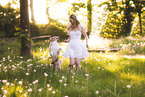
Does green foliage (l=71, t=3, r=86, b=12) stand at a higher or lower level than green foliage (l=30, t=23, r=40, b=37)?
higher

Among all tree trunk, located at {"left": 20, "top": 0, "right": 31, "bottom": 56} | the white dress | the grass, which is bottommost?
the grass

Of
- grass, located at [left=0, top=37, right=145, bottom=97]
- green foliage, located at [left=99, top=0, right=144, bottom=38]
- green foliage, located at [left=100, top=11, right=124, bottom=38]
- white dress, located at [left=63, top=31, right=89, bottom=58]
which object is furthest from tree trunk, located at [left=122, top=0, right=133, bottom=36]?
white dress, located at [left=63, top=31, right=89, bottom=58]

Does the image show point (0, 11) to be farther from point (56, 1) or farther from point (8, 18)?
point (56, 1)

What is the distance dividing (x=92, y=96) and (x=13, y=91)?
177cm

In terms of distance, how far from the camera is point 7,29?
51.6ft

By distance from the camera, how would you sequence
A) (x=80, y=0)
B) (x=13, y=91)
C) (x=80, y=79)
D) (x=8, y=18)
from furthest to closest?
(x=80, y=0) < (x=8, y=18) < (x=80, y=79) < (x=13, y=91)

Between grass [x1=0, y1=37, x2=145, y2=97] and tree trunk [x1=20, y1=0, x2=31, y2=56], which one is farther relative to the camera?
tree trunk [x1=20, y1=0, x2=31, y2=56]

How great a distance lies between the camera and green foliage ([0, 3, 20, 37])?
1520cm

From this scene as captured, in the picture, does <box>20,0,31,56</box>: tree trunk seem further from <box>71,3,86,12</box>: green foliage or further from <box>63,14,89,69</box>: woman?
<box>71,3,86,12</box>: green foliage

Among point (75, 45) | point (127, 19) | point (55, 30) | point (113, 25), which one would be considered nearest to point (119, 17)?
point (127, 19)

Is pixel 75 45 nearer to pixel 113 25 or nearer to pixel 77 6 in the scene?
pixel 113 25

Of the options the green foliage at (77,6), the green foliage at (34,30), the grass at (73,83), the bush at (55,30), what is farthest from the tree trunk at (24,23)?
the green foliage at (77,6)

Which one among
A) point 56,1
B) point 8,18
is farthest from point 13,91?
point 56,1

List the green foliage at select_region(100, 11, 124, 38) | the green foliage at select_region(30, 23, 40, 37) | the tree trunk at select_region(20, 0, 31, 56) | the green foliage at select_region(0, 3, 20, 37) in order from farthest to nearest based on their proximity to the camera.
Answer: the green foliage at select_region(30, 23, 40, 37)
the green foliage at select_region(100, 11, 124, 38)
the green foliage at select_region(0, 3, 20, 37)
the tree trunk at select_region(20, 0, 31, 56)
